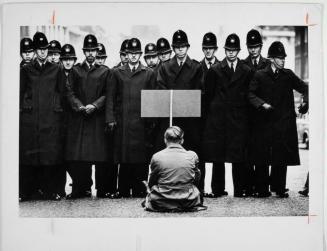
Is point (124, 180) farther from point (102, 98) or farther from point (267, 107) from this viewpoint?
point (267, 107)

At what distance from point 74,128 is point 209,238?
1339 mm

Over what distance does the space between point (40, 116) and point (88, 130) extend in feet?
1.25

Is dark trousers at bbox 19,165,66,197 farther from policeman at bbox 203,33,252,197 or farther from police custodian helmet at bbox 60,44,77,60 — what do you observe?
policeman at bbox 203,33,252,197

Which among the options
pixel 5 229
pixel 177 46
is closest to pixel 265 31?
pixel 177 46

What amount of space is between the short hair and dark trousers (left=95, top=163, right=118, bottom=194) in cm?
48

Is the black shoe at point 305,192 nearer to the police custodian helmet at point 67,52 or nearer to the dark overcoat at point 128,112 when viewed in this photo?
the dark overcoat at point 128,112

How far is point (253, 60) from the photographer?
3.98 metres

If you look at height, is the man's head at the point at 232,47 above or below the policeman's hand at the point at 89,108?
above

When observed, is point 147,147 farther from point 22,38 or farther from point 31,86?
point 22,38

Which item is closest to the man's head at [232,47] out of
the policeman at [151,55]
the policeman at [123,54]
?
the policeman at [151,55]

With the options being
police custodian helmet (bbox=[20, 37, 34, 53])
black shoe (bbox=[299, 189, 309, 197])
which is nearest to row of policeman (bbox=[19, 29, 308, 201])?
police custodian helmet (bbox=[20, 37, 34, 53])

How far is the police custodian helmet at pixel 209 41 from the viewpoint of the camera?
3922mm

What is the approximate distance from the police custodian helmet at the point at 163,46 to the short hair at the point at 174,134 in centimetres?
59

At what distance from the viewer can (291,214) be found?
3.96 meters
